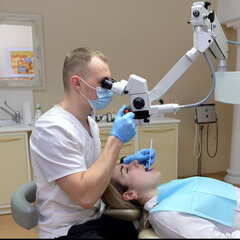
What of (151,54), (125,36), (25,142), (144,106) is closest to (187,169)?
(151,54)

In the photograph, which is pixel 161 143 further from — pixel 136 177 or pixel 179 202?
pixel 179 202

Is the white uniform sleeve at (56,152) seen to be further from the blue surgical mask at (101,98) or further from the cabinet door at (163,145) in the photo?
the cabinet door at (163,145)

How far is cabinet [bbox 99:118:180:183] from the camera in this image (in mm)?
2928

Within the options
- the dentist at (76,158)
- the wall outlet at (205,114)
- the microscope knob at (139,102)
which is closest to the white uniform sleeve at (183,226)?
the dentist at (76,158)

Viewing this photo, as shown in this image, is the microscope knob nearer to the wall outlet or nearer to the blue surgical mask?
the blue surgical mask

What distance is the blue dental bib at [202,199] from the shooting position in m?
1.12

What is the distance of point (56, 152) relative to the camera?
109cm

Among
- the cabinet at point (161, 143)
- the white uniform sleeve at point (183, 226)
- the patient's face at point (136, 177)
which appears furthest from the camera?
the cabinet at point (161, 143)

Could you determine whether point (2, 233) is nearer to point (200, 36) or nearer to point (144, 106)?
point (144, 106)

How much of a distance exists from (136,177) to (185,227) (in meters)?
0.43

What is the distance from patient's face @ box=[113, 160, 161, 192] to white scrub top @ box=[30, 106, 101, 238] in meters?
0.24

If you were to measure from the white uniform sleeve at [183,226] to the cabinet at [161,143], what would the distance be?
1767 millimetres

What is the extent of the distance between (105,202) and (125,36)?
2.53 metres

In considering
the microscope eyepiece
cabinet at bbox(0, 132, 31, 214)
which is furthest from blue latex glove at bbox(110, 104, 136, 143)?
cabinet at bbox(0, 132, 31, 214)
